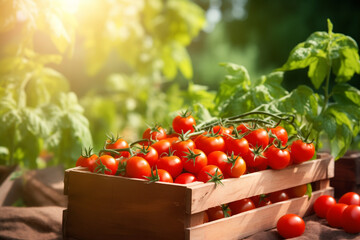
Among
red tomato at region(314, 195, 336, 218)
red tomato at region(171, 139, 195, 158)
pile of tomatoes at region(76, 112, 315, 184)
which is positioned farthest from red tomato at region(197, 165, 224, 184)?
red tomato at region(314, 195, 336, 218)

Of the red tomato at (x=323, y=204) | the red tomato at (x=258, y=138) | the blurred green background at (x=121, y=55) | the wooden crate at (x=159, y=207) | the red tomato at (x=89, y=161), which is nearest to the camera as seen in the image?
the wooden crate at (x=159, y=207)

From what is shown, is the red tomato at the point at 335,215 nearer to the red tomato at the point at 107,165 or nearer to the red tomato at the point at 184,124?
the red tomato at the point at 184,124

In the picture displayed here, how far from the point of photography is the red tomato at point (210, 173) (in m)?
1.56

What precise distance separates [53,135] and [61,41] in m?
0.54

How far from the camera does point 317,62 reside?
2322 mm

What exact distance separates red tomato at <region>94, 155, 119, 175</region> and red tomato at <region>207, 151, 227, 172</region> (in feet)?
1.19

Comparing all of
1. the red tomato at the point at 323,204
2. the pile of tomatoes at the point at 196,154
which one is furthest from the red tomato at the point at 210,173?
the red tomato at the point at 323,204

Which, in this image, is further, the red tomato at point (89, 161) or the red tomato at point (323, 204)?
the red tomato at point (323, 204)

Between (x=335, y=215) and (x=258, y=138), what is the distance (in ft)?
1.57

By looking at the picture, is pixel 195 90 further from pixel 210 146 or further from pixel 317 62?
pixel 210 146

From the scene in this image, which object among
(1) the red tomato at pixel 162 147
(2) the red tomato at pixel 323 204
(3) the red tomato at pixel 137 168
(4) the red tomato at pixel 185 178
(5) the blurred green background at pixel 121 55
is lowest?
(2) the red tomato at pixel 323 204

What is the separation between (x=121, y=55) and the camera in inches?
171

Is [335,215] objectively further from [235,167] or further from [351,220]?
[235,167]

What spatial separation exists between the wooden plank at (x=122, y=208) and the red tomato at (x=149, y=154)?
0.13 m
